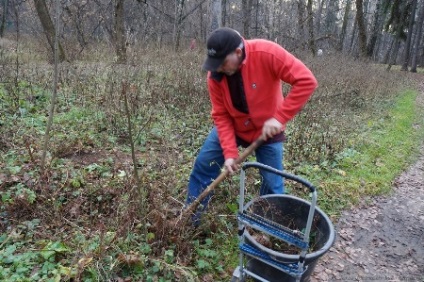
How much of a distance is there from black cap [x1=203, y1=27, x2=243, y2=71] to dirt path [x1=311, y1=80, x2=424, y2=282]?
2.28 m

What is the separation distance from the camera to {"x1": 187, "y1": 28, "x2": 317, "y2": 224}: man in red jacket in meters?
2.84

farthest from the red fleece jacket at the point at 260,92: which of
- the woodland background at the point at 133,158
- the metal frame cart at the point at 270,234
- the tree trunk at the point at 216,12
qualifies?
the tree trunk at the point at 216,12

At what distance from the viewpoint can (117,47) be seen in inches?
316

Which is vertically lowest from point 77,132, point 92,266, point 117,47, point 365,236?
point 365,236

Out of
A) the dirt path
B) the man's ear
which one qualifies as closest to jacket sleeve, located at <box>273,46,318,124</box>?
the man's ear

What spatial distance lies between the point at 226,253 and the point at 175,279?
657 millimetres

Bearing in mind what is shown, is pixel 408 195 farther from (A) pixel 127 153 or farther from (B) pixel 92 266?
(B) pixel 92 266

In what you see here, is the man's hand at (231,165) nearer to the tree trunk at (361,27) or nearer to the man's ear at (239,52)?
the man's ear at (239,52)

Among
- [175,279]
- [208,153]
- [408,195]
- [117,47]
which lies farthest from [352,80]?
[175,279]

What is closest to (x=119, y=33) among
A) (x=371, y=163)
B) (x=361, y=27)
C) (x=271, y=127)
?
(x=371, y=163)

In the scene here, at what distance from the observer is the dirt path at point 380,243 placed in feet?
12.0

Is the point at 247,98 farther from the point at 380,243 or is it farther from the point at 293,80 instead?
the point at 380,243

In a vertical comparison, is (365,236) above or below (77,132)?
below

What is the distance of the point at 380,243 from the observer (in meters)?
4.16
